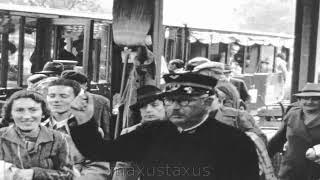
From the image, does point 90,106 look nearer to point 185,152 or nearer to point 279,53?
point 185,152

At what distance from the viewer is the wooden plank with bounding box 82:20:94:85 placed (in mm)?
5911

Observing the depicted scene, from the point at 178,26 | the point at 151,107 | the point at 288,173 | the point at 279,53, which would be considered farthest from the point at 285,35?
the point at 151,107

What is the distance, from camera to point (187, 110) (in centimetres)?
436

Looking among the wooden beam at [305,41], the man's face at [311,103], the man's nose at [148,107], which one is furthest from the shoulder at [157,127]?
the wooden beam at [305,41]

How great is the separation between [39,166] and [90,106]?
0.71 metres

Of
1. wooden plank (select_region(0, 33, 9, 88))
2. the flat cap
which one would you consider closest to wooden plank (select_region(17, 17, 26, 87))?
wooden plank (select_region(0, 33, 9, 88))

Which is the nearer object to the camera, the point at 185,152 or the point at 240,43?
the point at 185,152

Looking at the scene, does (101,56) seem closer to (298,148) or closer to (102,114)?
(102,114)

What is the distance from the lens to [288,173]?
5.80m

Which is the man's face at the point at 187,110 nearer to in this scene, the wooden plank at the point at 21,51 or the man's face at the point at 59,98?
the man's face at the point at 59,98

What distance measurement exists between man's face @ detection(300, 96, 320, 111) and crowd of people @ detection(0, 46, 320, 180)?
1312 mm

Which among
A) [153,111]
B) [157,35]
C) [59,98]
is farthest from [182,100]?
[59,98]

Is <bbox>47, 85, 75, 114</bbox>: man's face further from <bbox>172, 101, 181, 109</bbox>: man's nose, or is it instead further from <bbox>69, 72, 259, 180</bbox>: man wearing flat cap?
<bbox>172, 101, 181, 109</bbox>: man's nose

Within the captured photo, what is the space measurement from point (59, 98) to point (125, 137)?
60 cm
